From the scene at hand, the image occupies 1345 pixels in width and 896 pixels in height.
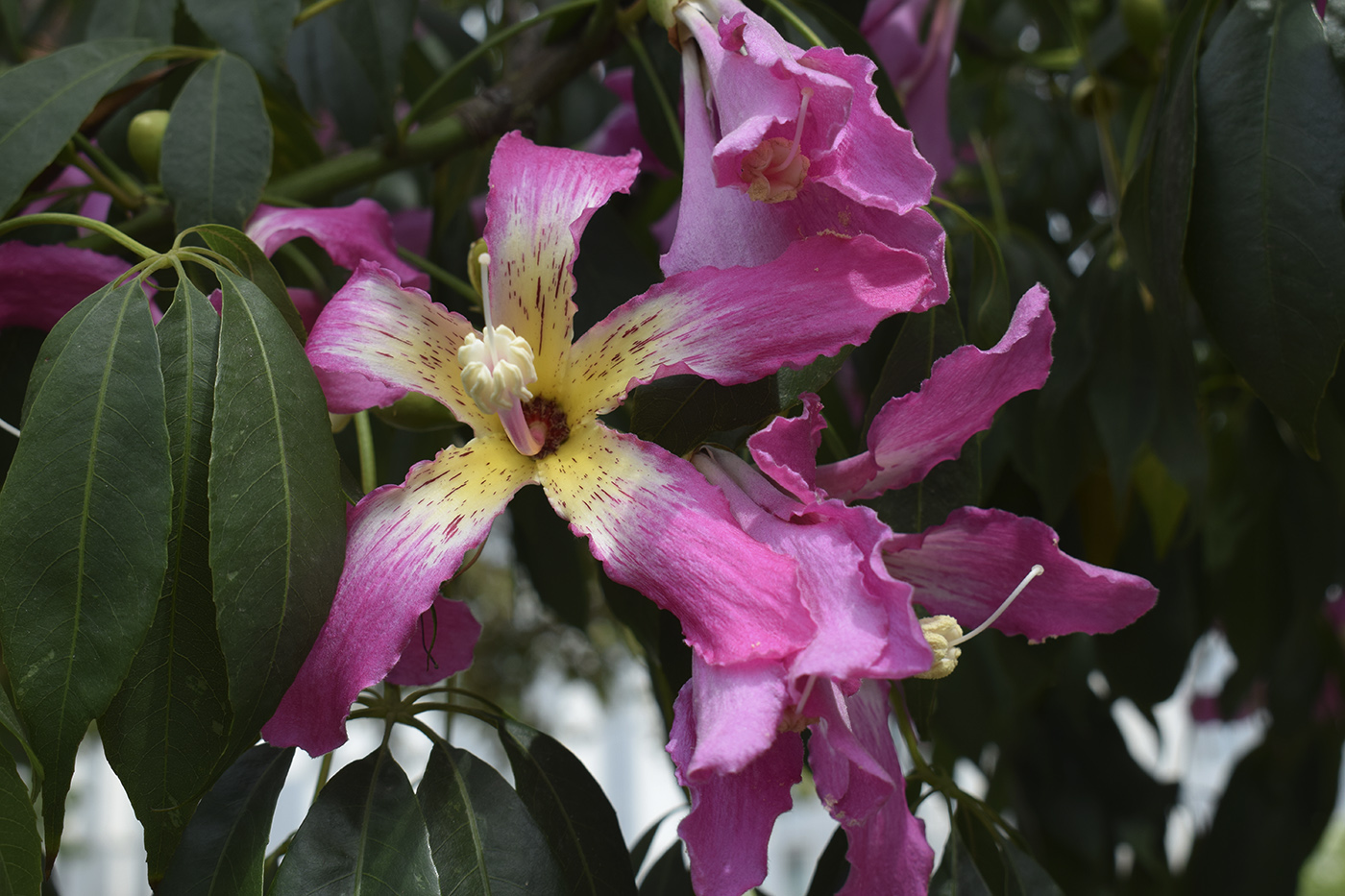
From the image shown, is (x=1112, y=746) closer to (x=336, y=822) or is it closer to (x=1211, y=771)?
(x=336, y=822)

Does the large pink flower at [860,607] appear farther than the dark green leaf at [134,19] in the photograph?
No

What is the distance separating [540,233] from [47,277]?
255mm

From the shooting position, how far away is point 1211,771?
4.80 metres

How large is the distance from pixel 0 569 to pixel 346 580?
0.11 m

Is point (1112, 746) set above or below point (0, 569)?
below

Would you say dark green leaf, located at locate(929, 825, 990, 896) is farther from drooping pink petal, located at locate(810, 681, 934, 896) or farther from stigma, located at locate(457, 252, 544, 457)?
stigma, located at locate(457, 252, 544, 457)

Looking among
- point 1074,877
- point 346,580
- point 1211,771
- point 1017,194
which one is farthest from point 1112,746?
point 1211,771

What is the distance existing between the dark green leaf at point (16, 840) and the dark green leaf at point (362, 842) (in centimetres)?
8

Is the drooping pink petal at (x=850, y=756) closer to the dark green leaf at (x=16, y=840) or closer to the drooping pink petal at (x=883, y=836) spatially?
the drooping pink petal at (x=883, y=836)

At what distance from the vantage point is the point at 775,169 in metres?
0.41

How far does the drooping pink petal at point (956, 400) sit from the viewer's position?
0.40 m

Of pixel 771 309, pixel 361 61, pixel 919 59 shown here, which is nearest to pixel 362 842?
pixel 771 309

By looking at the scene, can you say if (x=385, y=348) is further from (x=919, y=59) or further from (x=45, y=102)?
(x=919, y=59)

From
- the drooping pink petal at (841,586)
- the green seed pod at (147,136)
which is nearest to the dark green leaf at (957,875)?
the drooping pink petal at (841,586)
